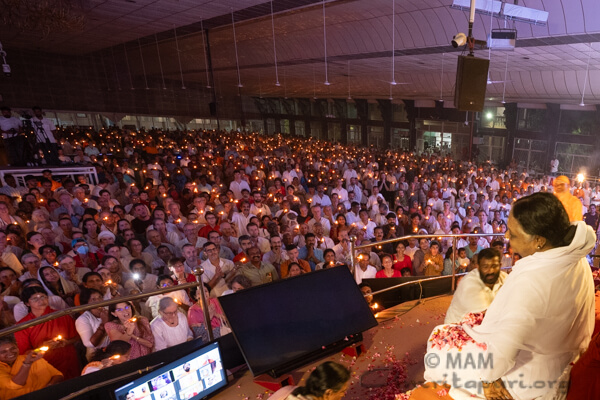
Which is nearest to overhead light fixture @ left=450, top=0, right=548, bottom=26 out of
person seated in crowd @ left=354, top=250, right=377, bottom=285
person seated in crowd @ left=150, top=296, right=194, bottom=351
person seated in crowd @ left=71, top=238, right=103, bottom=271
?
person seated in crowd @ left=354, top=250, right=377, bottom=285

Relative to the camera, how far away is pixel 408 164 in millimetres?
13594

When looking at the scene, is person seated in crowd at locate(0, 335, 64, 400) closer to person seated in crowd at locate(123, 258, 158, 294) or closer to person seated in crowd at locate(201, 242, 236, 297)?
person seated in crowd at locate(123, 258, 158, 294)

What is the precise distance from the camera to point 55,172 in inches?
313

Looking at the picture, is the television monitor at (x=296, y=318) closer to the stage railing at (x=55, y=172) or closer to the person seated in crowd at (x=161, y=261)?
the person seated in crowd at (x=161, y=261)

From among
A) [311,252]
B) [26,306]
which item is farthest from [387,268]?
[26,306]

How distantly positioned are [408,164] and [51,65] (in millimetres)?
17608

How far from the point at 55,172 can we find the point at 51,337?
20.3ft

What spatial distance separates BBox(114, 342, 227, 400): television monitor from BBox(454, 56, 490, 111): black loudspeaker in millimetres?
3844

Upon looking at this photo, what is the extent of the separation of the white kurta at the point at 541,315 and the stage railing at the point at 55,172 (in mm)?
8920

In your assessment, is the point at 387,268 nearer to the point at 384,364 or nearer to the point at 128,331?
the point at 384,364

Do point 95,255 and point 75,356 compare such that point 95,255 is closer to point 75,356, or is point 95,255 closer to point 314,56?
point 75,356

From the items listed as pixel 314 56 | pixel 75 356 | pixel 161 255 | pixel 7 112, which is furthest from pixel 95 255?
pixel 314 56

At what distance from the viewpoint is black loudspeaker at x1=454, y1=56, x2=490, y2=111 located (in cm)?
416

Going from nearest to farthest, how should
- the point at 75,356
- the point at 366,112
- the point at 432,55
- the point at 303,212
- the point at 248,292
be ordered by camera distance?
the point at 248,292 < the point at 75,356 < the point at 303,212 < the point at 432,55 < the point at 366,112
